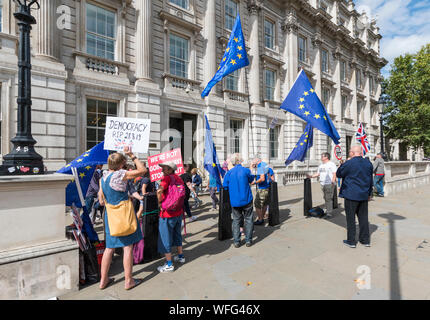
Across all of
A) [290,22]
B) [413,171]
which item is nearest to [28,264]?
[413,171]

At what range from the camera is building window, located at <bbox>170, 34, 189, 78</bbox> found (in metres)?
12.6

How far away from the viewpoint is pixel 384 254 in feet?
13.7

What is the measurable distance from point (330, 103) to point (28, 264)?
25827 millimetres

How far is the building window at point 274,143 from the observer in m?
17.7

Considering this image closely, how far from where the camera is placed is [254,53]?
15.6m

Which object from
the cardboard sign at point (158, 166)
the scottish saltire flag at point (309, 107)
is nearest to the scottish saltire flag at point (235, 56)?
the scottish saltire flag at point (309, 107)

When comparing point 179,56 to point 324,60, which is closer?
point 179,56

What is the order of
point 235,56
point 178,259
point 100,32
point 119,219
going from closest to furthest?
point 119,219 → point 178,259 → point 235,56 → point 100,32

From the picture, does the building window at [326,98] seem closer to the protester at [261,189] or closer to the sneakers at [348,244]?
the protester at [261,189]

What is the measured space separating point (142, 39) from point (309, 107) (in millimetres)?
8855

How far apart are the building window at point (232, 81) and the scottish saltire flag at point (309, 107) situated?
8.91 meters

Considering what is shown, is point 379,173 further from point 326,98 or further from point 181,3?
point 326,98

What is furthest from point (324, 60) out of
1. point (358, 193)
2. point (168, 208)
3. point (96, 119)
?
point (168, 208)
